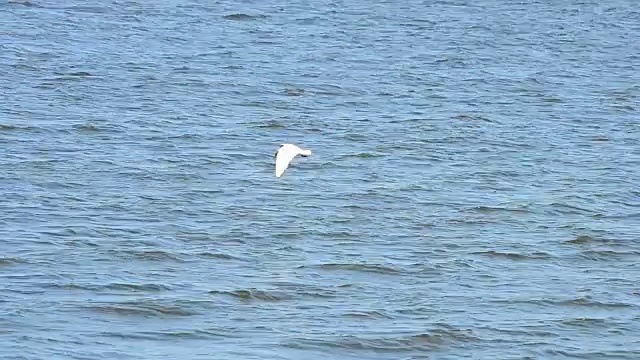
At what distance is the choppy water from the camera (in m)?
12.9

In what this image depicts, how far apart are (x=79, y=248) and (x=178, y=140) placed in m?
4.38

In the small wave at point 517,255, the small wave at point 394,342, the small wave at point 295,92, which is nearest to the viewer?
the small wave at point 394,342

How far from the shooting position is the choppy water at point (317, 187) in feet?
42.3

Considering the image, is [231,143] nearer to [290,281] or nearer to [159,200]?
[159,200]

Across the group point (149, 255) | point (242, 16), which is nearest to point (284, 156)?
point (149, 255)

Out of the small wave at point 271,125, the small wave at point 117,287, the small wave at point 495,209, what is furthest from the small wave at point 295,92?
the small wave at point 117,287

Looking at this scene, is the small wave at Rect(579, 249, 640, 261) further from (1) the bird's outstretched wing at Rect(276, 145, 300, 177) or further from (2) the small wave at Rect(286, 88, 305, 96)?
(2) the small wave at Rect(286, 88, 305, 96)

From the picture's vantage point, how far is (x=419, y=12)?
2797cm

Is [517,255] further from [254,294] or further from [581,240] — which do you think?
[254,294]

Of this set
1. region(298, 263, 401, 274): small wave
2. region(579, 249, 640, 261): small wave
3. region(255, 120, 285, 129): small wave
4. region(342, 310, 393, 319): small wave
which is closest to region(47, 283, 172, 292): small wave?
region(298, 263, 401, 274): small wave

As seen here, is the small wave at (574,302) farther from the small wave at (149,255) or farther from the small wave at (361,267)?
the small wave at (149,255)

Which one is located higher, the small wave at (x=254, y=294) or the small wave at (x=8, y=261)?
the small wave at (x=8, y=261)

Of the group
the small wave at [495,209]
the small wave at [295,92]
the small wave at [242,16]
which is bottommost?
the small wave at [495,209]

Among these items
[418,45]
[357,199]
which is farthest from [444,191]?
[418,45]
